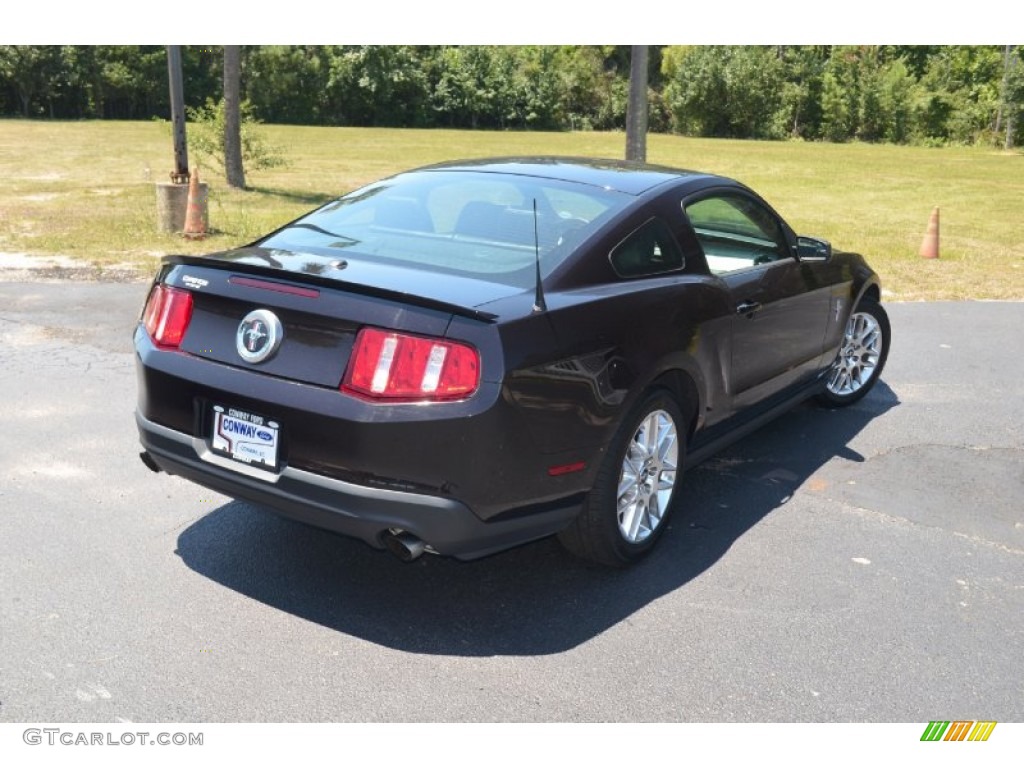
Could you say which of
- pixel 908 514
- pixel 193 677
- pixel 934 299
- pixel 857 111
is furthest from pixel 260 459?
pixel 857 111

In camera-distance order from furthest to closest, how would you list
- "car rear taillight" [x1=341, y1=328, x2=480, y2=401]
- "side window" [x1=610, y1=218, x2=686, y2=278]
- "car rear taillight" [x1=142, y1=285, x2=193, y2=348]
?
"side window" [x1=610, y1=218, x2=686, y2=278], "car rear taillight" [x1=142, y1=285, x2=193, y2=348], "car rear taillight" [x1=341, y1=328, x2=480, y2=401]

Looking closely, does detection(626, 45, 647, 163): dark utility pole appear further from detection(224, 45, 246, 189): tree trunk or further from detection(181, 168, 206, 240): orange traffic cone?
detection(224, 45, 246, 189): tree trunk

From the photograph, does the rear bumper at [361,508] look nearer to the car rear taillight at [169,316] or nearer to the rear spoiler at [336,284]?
the car rear taillight at [169,316]

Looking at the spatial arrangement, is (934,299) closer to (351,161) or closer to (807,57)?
(351,161)

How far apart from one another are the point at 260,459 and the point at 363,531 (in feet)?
1.57

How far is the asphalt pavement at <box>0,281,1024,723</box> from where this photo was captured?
3250mm

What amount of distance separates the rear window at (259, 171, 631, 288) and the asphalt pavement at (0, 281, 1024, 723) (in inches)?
49.7

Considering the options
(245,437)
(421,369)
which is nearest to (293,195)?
(245,437)

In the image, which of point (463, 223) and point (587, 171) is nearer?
point (463, 223)

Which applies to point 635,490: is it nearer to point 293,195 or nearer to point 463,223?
point 463,223

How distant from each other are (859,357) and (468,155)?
33942 millimetres

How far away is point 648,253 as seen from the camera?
4.39 m

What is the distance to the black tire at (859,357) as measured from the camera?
6.56m
